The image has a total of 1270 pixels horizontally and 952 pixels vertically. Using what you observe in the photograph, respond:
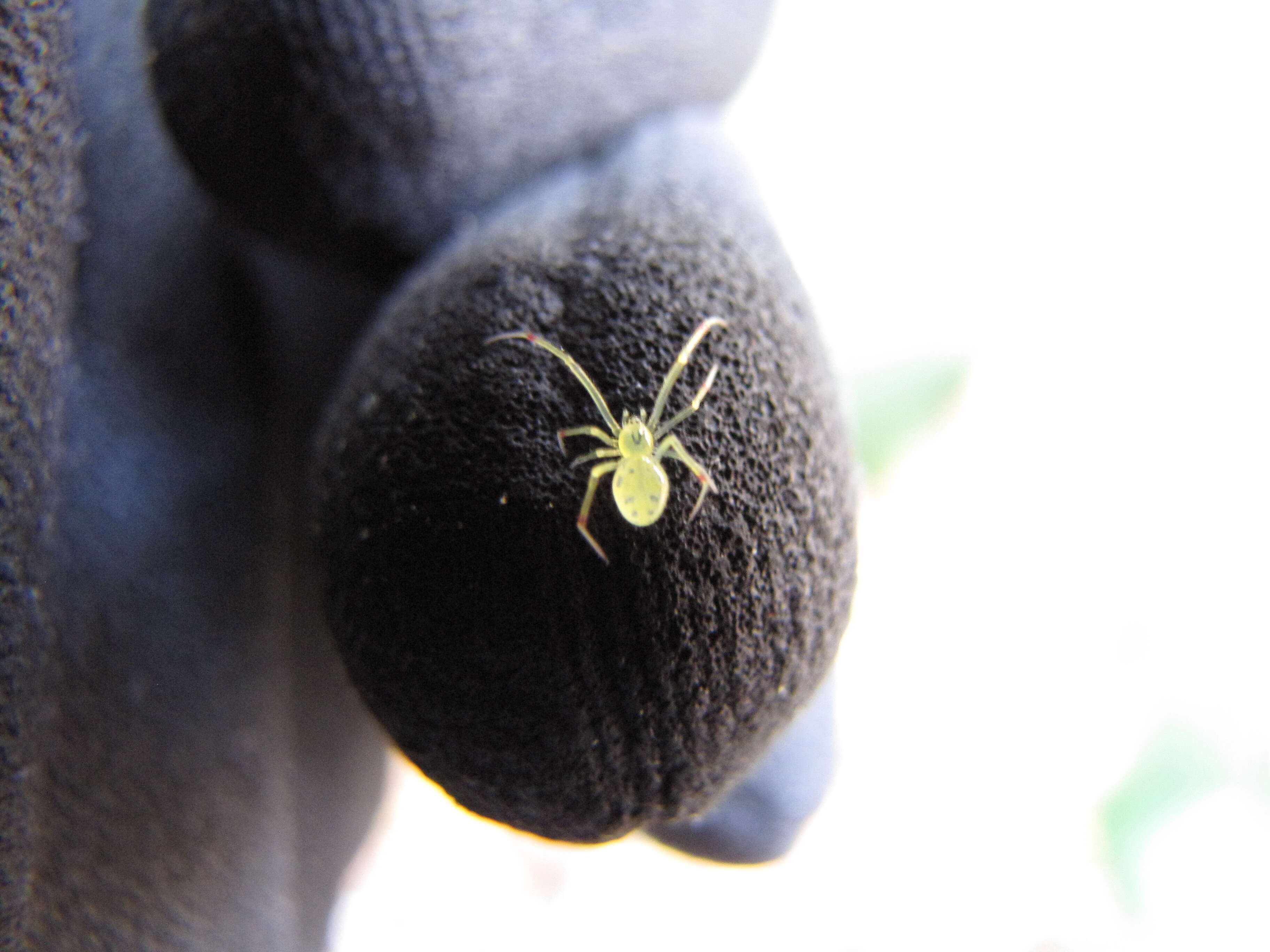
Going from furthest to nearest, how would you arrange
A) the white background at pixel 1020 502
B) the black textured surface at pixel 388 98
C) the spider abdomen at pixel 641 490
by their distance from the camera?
the white background at pixel 1020 502, the black textured surface at pixel 388 98, the spider abdomen at pixel 641 490

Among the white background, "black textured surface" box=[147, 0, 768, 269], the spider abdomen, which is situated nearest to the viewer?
the spider abdomen

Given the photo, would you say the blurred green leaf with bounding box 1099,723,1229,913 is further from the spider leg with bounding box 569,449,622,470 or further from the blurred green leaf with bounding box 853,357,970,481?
the spider leg with bounding box 569,449,622,470

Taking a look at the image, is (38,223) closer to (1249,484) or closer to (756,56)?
(756,56)

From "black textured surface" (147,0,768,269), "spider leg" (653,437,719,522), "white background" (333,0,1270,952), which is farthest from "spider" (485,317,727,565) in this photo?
"white background" (333,0,1270,952)

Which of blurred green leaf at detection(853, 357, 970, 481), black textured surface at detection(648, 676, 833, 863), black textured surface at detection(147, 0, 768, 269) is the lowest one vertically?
black textured surface at detection(648, 676, 833, 863)

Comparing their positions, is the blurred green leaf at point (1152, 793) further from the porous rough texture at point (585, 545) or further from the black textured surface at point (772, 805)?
the porous rough texture at point (585, 545)

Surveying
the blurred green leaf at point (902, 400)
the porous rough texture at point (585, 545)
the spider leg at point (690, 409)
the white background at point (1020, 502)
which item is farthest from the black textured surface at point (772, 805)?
the blurred green leaf at point (902, 400)
